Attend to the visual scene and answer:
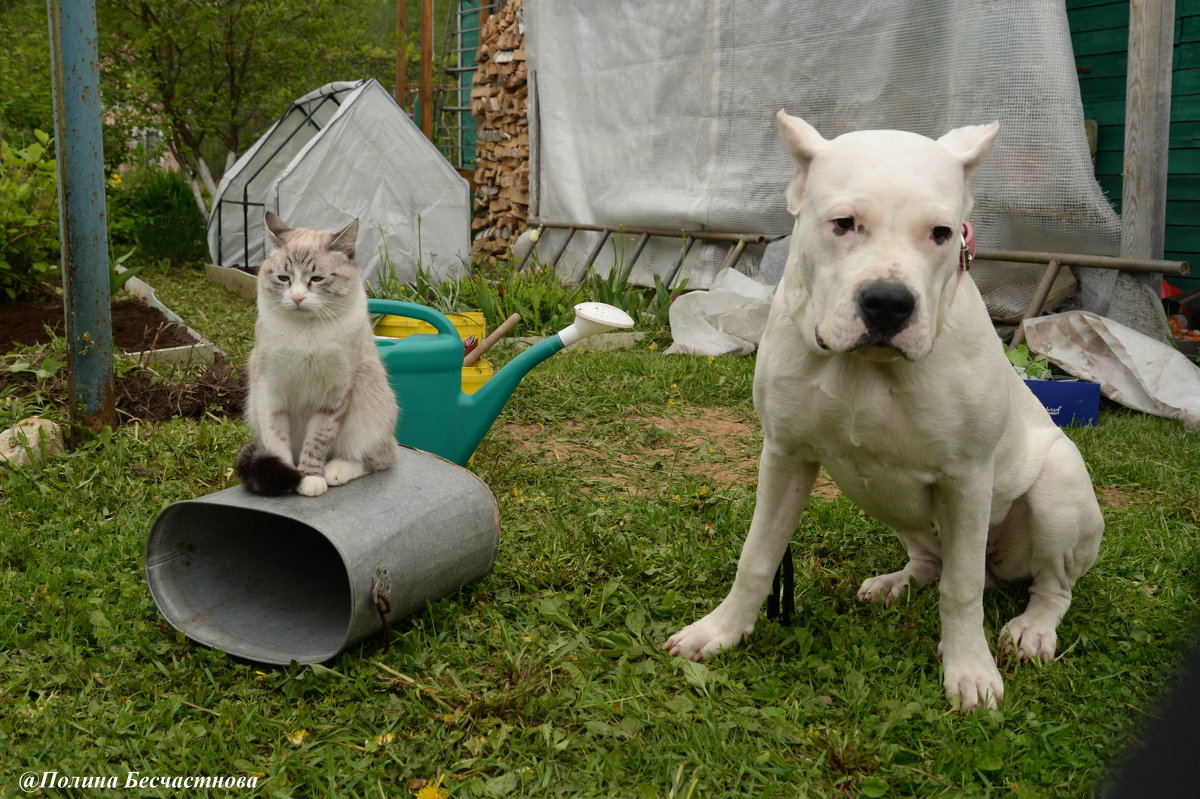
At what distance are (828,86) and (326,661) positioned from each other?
5.40 metres

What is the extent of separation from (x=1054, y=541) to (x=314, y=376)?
2.09 m

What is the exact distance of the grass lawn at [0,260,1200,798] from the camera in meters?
2.00

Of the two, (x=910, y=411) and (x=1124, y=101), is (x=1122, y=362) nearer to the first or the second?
(x=1124, y=101)

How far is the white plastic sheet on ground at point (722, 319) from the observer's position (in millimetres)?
6242

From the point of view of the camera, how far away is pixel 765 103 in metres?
6.89

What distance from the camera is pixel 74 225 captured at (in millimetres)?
3521

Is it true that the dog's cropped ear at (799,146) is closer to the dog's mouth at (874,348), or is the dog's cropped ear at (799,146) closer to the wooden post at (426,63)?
the dog's mouth at (874,348)

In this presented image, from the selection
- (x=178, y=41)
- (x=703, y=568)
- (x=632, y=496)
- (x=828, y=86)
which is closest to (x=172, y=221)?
(x=178, y=41)

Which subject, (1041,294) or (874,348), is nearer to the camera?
(874,348)

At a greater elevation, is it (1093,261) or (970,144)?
(970,144)

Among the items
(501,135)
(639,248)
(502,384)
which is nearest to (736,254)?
(639,248)

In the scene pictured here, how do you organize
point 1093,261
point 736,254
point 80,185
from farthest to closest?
point 736,254
point 1093,261
point 80,185

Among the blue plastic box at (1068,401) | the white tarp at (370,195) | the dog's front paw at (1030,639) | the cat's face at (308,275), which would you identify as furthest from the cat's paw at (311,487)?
the white tarp at (370,195)

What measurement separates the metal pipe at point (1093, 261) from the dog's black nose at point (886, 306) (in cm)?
374
